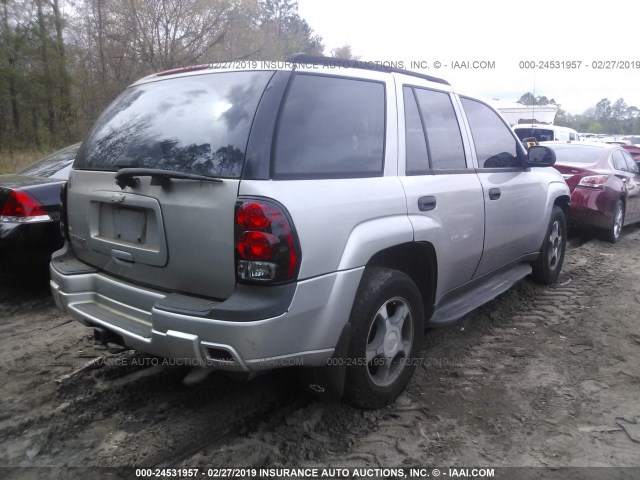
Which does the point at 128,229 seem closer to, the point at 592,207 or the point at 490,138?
the point at 490,138

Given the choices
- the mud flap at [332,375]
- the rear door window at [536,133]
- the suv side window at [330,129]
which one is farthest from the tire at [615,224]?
the rear door window at [536,133]

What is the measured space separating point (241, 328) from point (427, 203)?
58.4 inches

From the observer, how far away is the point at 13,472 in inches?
94.7

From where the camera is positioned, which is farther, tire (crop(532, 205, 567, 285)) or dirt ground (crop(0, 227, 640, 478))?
tire (crop(532, 205, 567, 285))

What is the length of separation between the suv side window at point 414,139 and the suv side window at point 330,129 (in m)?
0.24

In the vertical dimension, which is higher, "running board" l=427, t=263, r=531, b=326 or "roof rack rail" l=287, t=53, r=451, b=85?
"roof rack rail" l=287, t=53, r=451, b=85

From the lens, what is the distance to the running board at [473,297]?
135 inches

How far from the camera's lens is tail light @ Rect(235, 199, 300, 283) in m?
2.24

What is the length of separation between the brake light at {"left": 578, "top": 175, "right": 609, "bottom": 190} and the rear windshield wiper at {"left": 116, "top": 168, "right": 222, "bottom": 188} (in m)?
6.62

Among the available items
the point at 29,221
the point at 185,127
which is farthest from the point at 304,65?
the point at 29,221

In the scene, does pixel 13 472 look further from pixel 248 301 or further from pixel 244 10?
pixel 244 10

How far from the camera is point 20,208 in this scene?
430 centimetres

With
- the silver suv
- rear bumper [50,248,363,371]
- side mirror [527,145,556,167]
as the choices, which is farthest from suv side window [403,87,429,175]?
side mirror [527,145,556,167]

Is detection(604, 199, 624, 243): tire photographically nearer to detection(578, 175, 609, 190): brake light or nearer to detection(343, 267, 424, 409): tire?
detection(578, 175, 609, 190): brake light
